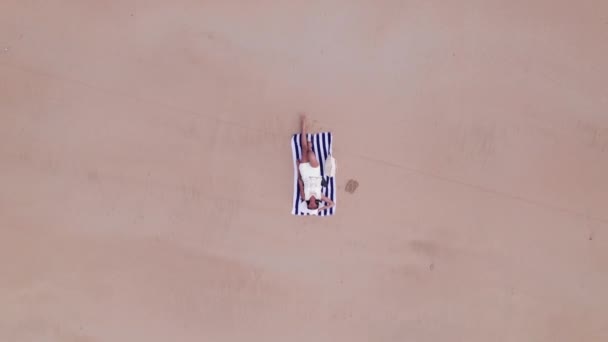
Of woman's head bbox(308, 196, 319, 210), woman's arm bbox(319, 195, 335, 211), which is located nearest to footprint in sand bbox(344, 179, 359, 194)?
woman's arm bbox(319, 195, 335, 211)

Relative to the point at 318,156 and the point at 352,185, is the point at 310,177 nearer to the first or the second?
the point at 318,156

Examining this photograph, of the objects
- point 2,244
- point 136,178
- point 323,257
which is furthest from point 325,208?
point 2,244

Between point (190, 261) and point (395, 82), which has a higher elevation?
point (395, 82)

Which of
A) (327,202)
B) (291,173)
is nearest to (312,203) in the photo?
(327,202)

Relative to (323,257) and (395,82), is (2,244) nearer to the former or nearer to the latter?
(323,257)

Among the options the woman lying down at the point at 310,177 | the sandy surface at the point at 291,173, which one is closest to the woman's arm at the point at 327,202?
the woman lying down at the point at 310,177

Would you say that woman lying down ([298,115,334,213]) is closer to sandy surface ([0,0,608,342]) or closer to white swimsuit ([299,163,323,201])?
white swimsuit ([299,163,323,201])

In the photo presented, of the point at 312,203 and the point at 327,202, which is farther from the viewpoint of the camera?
the point at 327,202
